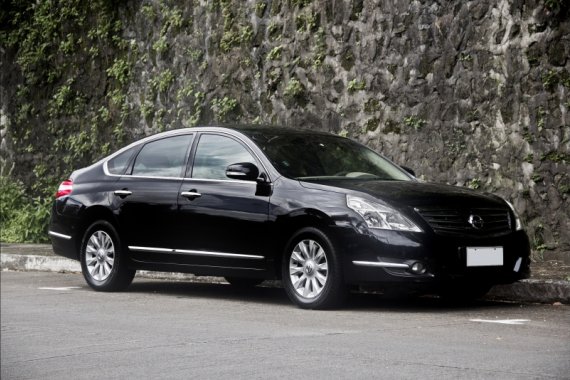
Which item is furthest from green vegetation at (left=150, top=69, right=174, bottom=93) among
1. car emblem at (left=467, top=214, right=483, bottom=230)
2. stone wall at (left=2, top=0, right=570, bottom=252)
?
car emblem at (left=467, top=214, right=483, bottom=230)

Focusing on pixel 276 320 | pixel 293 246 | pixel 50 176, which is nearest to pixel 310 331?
pixel 276 320

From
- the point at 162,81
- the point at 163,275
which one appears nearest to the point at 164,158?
the point at 163,275

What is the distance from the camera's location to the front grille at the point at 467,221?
9.20 metres

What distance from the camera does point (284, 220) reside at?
966cm

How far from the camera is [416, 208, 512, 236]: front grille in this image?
9.20 metres

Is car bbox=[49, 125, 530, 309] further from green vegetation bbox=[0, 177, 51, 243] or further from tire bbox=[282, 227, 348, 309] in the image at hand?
green vegetation bbox=[0, 177, 51, 243]

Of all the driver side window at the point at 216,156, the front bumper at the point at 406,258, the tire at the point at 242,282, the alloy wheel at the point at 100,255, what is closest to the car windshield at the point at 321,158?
the driver side window at the point at 216,156

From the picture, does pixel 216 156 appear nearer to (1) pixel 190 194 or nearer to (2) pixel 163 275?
(1) pixel 190 194

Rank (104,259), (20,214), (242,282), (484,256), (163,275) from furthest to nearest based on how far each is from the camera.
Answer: (20,214) → (163,275) → (242,282) → (104,259) → (484,256)

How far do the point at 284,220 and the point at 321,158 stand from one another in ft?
2.96

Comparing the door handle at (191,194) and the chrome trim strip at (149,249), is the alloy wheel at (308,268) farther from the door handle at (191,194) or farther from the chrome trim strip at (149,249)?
the chrome trim strip at (149,249)

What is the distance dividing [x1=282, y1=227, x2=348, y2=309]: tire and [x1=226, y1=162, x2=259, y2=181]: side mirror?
709mm

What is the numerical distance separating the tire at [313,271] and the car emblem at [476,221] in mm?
1133

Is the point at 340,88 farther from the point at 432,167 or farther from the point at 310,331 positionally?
the point at 310,331
